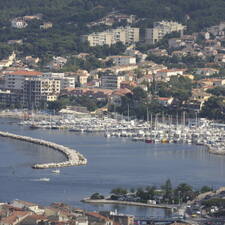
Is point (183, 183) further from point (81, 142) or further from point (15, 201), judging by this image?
point (81, 142)

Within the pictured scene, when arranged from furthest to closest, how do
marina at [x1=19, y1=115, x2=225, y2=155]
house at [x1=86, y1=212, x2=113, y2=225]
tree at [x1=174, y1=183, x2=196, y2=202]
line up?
marina at [x1=19, y1=115, x2=225, y2=155] → tree at [x1=174, y1=183, x2=196, y2=202] → house at [x1=86, y1=212, x2=113, y2=225]

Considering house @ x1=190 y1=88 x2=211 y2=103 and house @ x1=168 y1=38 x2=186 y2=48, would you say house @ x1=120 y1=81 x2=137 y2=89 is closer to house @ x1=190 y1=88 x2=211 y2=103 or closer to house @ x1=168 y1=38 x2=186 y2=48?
house @ x1=190 y1=88 x2=211 y2=103

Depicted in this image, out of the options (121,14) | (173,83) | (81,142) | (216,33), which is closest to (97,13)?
(121,14)

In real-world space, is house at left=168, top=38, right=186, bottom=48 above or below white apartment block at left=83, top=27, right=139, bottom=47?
below

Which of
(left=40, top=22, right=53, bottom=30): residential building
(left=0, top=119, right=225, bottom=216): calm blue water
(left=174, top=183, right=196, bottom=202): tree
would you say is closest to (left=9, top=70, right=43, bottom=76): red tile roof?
(left=40, top=22, right=53, bottom=30): residential building

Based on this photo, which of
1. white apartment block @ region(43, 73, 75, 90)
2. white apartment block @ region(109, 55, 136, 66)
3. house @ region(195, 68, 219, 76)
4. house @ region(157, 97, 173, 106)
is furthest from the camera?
white apartment block @ region(109, 55, 136, 66)

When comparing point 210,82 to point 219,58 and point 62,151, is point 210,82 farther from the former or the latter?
point 62,151

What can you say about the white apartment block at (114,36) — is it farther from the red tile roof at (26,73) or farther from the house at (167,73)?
the house at (167,73)
